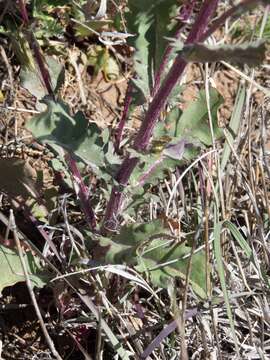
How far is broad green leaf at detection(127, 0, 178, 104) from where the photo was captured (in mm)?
1229

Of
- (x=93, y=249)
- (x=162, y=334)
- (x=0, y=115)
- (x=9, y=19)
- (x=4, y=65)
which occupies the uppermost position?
(x=9, y=19)

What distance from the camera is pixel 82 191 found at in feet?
4.94

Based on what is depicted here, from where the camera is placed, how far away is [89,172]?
5.95 ft

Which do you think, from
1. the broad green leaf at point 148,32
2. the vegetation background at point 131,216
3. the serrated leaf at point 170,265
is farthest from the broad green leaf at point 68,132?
the serrated leaf at point 170,265

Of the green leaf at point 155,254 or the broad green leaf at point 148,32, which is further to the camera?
the green leaf at point 155,254

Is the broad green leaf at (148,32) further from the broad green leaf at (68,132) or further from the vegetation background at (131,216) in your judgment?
the broad green leaf at (68,132)

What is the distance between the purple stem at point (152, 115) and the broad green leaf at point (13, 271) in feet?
0.65

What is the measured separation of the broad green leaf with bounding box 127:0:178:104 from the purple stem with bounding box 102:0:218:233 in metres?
0.06

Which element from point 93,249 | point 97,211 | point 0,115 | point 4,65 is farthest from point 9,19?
point 93,249

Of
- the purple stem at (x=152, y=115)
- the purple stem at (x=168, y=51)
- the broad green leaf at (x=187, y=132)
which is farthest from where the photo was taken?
the broad green leaf at (x=187, y=132)

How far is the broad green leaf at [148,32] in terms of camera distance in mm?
1229

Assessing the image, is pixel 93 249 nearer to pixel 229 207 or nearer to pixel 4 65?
pixel 229 207

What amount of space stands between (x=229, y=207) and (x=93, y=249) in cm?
45

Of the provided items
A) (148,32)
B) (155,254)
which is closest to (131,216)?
(155,254)
